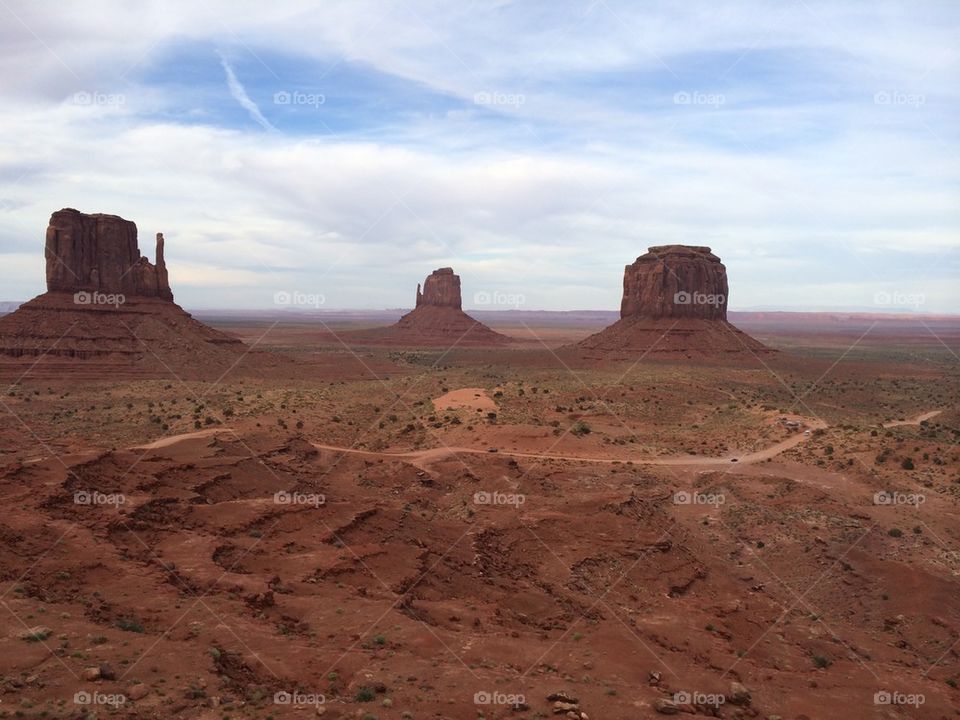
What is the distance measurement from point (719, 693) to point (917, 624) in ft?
34.9

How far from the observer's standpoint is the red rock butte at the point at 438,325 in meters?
160

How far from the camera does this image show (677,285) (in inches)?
4011

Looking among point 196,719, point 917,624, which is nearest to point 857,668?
point 917,624

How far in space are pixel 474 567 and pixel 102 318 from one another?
7166 cm

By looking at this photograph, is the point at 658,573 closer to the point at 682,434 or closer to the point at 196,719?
the point at 196,719

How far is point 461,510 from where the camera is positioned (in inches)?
1161

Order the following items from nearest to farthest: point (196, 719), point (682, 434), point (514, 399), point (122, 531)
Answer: point (196, 719) → point (122, 531) → point (682, 434) → point (514, 399)

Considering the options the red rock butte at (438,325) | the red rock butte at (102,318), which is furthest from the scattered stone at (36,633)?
the red rock butte at (438,325)

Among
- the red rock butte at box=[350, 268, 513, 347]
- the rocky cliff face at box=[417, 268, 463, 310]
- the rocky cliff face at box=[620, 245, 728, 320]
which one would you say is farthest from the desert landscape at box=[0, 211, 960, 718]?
the rocky cliff face at box=[417, 268, 463, 310]

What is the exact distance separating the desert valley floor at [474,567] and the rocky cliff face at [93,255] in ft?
123

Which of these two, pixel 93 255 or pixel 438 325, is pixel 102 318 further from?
pixel 438 325

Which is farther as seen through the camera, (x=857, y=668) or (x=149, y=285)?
(x=149, y=285)

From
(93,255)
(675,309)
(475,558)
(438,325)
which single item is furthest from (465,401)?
(438,325)

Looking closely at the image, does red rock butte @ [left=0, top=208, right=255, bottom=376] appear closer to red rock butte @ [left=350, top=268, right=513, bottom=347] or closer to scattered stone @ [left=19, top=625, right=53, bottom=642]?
scattered stone @ [left=19, top=625, right=53, bottom=642]
